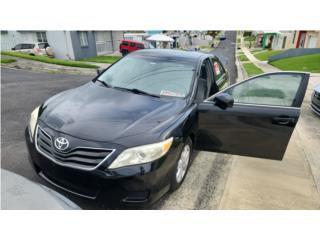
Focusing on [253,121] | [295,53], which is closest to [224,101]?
[253,121]

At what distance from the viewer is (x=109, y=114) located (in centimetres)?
235

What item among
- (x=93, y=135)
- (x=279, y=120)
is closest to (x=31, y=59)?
(x=93, y=135)

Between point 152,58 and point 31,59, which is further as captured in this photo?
point 31,59

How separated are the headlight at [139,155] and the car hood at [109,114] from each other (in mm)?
71

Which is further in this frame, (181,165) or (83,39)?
(83,39)

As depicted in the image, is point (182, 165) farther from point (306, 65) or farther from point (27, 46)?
point (27, 46)

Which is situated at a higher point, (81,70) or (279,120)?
(279,120)

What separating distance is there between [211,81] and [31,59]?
12.0 metres

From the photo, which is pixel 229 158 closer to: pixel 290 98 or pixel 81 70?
pixel 290 98

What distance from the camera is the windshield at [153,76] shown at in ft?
9.57

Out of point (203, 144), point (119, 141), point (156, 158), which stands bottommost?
point (203, 144)

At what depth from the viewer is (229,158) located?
11.6ft

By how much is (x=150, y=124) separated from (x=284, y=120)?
65.6 inches

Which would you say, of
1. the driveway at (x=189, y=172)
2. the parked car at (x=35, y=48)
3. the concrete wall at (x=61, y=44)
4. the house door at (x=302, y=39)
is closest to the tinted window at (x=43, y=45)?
the parked car at (x=35, y=48)
